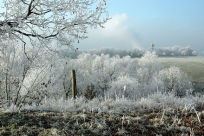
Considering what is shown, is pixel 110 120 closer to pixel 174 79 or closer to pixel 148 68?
pixel 174 79

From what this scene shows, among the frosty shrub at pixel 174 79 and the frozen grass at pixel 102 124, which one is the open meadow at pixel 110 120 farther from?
the frosty shrub at pixel 174 79

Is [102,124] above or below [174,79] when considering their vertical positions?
above

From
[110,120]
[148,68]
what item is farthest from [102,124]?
[148,68]

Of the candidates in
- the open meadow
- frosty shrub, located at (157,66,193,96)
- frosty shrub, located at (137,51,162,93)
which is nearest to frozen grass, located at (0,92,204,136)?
the open meadow

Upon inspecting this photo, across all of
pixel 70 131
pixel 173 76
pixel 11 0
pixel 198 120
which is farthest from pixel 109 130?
pixel 173 76

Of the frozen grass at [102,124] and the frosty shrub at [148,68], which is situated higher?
the frozen grass at [102,124]

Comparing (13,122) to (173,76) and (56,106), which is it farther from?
(173,76)

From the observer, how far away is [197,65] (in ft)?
289

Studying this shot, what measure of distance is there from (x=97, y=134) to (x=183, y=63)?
301 feet

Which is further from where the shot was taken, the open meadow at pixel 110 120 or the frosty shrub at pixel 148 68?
the frosty shrub at pixel 148 68

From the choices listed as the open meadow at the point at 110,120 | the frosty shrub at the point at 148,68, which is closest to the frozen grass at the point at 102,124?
the open meadow at the point at 110,120

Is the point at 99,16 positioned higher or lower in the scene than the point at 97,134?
higher

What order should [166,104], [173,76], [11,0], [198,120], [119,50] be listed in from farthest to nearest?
1. [119,50]
2. [173,76]
3. [166,104]
4. [11,0]
5. [198,120]

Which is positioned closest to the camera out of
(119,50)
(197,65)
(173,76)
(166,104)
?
(166,104)
